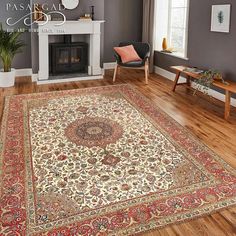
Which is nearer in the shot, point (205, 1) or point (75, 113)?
point (75, 113)

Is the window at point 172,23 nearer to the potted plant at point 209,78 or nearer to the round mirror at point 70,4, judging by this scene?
the potted plant at point 209,78

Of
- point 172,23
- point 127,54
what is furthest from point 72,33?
point 172,23

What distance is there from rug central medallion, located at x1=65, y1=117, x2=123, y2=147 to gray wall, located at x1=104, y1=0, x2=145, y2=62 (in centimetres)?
347

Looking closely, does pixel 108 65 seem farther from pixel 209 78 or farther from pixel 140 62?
pixel 209 78

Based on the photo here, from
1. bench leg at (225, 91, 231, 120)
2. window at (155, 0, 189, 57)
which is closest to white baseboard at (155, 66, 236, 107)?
window at (155, 0, 189, 57)

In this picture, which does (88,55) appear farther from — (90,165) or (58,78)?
(90,165)

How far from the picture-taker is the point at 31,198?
2.49m

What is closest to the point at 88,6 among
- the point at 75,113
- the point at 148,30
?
the point at 148,30

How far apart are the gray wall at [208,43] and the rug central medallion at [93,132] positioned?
2.08 metres

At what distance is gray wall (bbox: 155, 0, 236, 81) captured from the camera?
4688 millimetres

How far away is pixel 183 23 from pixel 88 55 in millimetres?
2090

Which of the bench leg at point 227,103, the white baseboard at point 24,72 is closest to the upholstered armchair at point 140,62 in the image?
the white baseboard at point 24,72

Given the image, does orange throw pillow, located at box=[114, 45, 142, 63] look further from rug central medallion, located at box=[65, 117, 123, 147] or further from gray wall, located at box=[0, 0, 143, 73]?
rug central medallion, located at box=[65, 117, 123, 147]

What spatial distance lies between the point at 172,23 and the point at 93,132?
3.89 metres
